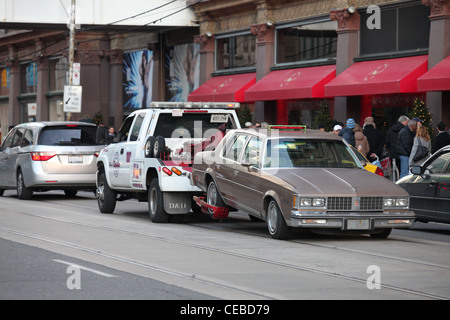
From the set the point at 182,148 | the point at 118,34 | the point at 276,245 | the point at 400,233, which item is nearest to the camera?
the point at 276,245

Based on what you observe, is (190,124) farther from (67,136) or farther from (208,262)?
(208,262)

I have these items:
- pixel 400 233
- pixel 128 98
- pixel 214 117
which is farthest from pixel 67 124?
pixel 128 98

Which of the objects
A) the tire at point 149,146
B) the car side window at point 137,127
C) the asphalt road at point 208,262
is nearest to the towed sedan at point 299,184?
the asphalt road at point 208,262

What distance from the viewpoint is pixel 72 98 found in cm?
3341

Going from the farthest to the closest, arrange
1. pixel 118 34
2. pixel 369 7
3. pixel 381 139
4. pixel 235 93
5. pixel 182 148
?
1. pixel 118 34
2. pixel 235 93
3. pixel 369 7
4. pixel 381 139
5. pixel 182 148

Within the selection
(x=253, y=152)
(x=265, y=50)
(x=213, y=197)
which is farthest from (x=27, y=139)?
(x=265, y=50)

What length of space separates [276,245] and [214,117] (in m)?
4.61

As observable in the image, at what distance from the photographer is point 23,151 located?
22016 millimetres

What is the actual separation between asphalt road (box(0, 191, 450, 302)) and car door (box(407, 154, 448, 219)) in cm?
41

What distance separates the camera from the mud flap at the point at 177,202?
Result: 15773mm

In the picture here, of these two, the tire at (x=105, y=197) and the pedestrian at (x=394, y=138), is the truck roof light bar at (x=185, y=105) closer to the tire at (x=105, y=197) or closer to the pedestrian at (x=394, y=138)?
the tire at (x=105, y=197)

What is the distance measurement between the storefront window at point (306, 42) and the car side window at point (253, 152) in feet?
49.5

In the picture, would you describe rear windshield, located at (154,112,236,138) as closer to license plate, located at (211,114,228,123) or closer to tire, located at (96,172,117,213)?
license plate, located at (211,114,228,123)

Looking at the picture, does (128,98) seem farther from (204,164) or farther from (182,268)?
(182,268)
